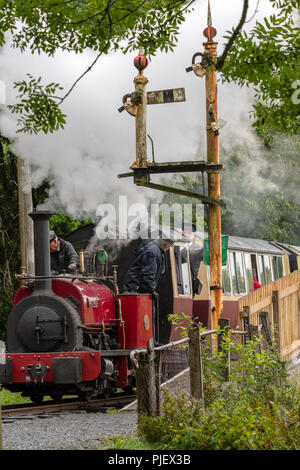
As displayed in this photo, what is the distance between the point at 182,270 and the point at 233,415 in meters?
6.58

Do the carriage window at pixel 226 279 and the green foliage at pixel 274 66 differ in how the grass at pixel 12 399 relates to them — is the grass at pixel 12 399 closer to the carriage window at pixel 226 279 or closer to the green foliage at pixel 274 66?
the carriage window at pixel 226 279

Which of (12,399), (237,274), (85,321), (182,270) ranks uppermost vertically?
(182,270)

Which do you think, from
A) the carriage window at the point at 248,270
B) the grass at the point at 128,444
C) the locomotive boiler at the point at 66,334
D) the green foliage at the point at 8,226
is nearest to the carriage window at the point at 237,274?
the carriage window at the point at 248,270

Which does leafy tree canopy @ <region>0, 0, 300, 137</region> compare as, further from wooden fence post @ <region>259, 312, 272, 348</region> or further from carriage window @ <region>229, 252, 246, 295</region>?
carriage window @ <region>229, 252, 246, 295</region>

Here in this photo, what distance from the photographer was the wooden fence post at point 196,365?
7.80m

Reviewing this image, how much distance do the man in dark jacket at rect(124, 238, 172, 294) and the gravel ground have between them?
2378 millimetres

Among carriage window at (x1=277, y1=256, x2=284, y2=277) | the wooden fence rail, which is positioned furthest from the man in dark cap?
carriage window at (x1=277, y1=256, x2=284, y2=277)

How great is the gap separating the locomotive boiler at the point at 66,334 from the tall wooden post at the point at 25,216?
3.55 m

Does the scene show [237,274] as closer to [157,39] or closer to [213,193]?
[213,193]

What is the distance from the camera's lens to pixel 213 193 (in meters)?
11.8

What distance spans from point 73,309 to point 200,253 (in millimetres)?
4082

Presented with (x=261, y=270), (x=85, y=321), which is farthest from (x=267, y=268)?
(x=85, y=321)

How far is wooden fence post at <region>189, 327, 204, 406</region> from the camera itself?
7.80 meters

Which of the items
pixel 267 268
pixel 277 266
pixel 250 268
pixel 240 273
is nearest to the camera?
pixel 240 273
